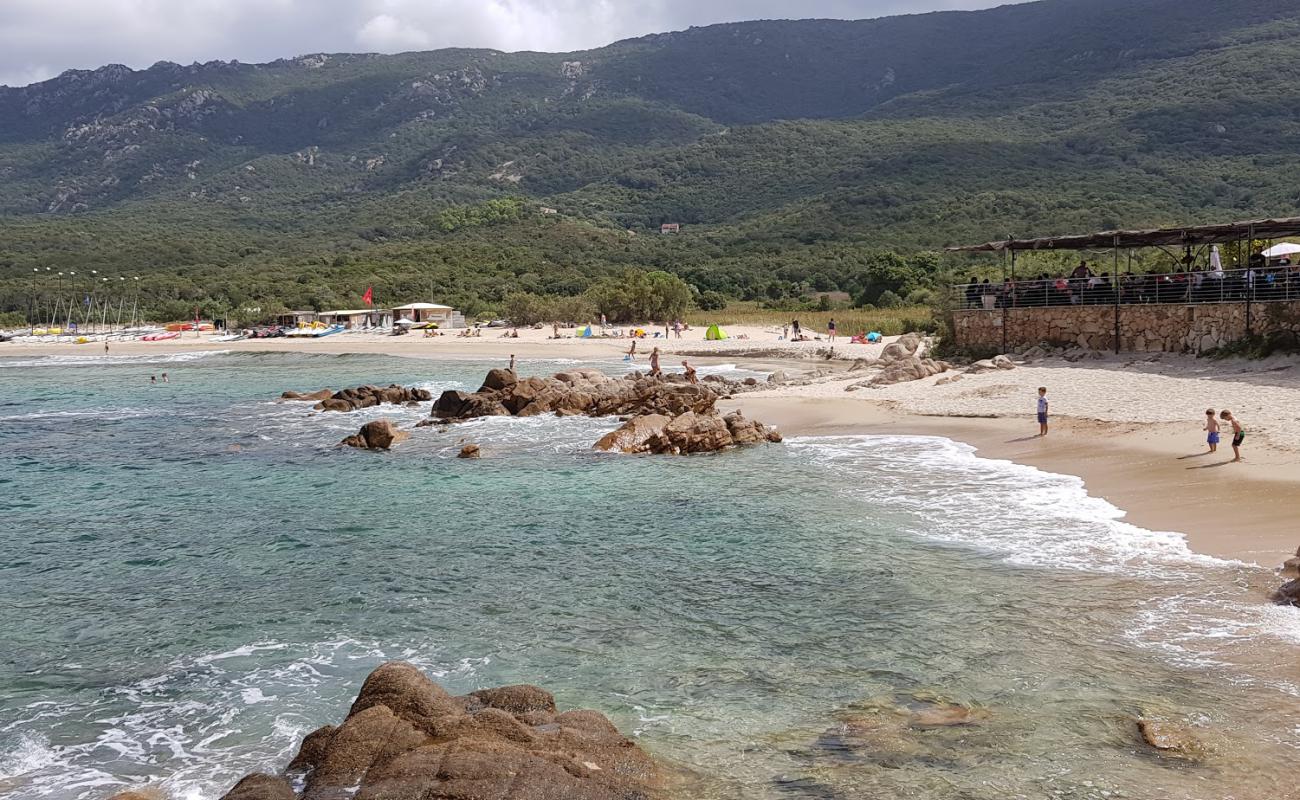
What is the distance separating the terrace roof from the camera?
25.1 meters

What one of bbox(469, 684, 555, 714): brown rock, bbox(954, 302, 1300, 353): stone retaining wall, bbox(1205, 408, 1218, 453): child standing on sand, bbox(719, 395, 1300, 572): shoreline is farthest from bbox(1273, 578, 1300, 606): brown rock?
bbox(954, 302, 1300, 353): stone retaining wall

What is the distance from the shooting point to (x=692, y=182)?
5650 inches

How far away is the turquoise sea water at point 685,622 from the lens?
283 inches

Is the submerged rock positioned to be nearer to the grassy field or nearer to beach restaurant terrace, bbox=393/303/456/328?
the grassy field

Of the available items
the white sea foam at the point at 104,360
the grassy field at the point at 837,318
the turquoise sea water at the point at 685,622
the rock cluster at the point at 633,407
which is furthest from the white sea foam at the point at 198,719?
the white sea foam at the point at 104,360

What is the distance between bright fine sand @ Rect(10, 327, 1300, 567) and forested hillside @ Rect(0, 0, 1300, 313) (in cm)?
3947

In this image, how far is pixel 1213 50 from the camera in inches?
5369

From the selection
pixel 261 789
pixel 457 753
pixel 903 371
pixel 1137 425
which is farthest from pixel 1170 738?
pixel 903 371

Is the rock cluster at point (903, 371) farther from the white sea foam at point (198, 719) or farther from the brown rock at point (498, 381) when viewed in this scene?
the white sea foam at point (198, 719)

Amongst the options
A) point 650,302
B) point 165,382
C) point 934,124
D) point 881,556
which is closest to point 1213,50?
point 934,124

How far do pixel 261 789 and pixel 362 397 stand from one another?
26100 millimetres

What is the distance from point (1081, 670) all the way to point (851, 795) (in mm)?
3010

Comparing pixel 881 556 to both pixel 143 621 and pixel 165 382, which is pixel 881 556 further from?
pixel 165 382

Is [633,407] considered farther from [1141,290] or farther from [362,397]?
[1141,290]
